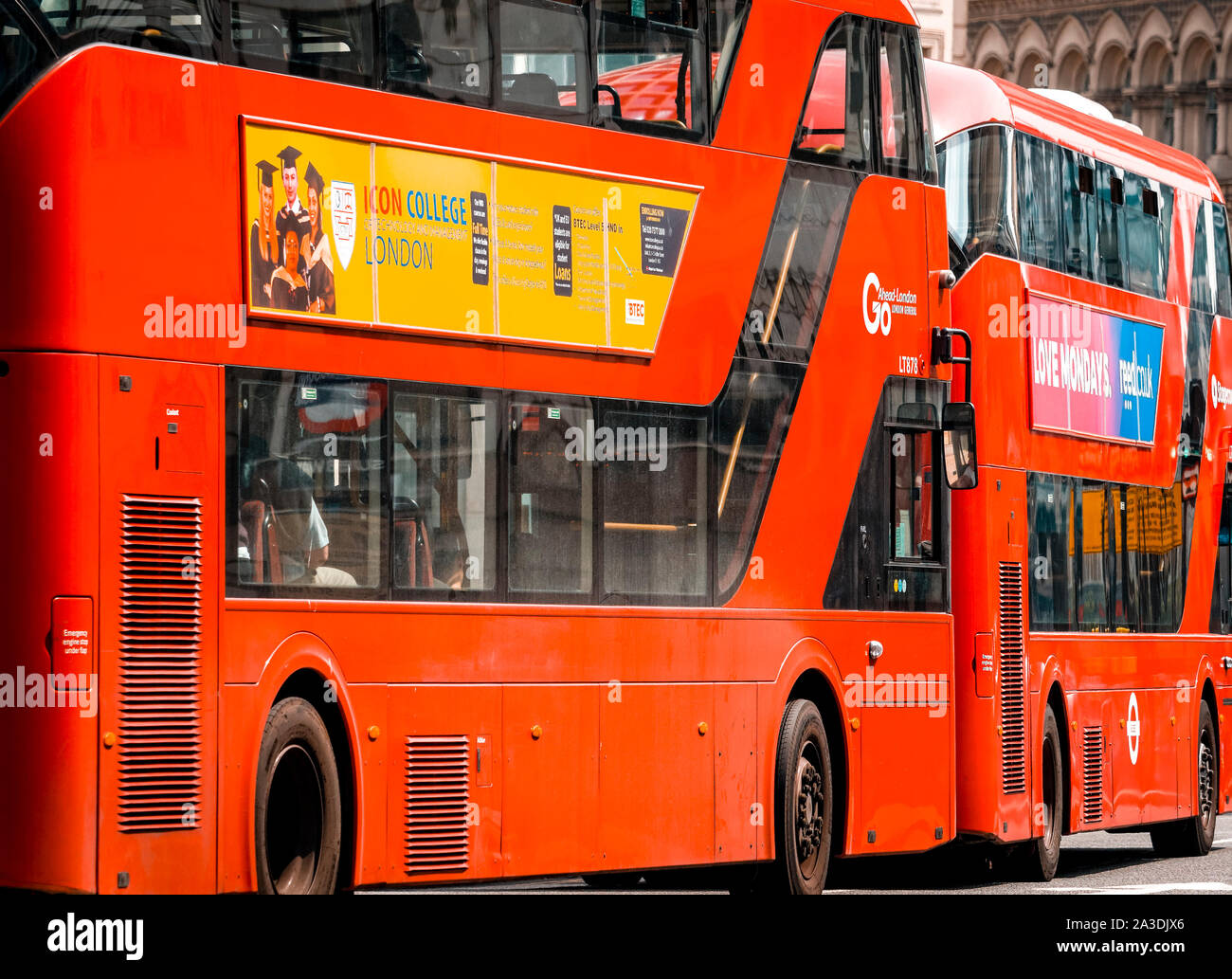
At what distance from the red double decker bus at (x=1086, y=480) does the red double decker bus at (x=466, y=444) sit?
1.40m

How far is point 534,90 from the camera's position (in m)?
12.3

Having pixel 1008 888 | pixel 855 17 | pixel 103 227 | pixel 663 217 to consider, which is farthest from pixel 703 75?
pixel 1008 888

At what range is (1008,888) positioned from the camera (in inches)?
674

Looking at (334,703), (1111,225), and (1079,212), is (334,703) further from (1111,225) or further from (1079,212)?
(1111,225)

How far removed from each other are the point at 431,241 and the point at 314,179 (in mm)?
785

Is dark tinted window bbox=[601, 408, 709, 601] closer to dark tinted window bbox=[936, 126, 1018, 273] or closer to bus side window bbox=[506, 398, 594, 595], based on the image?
bus side window bbox=[506, 398, 594, 595]

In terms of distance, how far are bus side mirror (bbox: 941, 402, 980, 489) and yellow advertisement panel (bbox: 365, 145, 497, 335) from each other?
490 centimetres

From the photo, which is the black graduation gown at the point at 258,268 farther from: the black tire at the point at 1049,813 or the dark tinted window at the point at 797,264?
the black tire at the point at 1049,813

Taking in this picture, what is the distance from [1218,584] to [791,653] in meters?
9.30

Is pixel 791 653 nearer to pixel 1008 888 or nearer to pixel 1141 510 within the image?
pixel 1008 888

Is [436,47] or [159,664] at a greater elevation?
[436,47]

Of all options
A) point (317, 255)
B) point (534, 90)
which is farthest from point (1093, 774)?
point (317, 255)

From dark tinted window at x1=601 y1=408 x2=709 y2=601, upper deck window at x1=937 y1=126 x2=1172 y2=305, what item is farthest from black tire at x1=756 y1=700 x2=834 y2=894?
upper deck window at x1=937 y1=126 x2=1172 y2=305

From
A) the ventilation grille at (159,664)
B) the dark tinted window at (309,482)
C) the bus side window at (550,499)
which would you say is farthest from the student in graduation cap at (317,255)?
the bus side window at (550,499)
